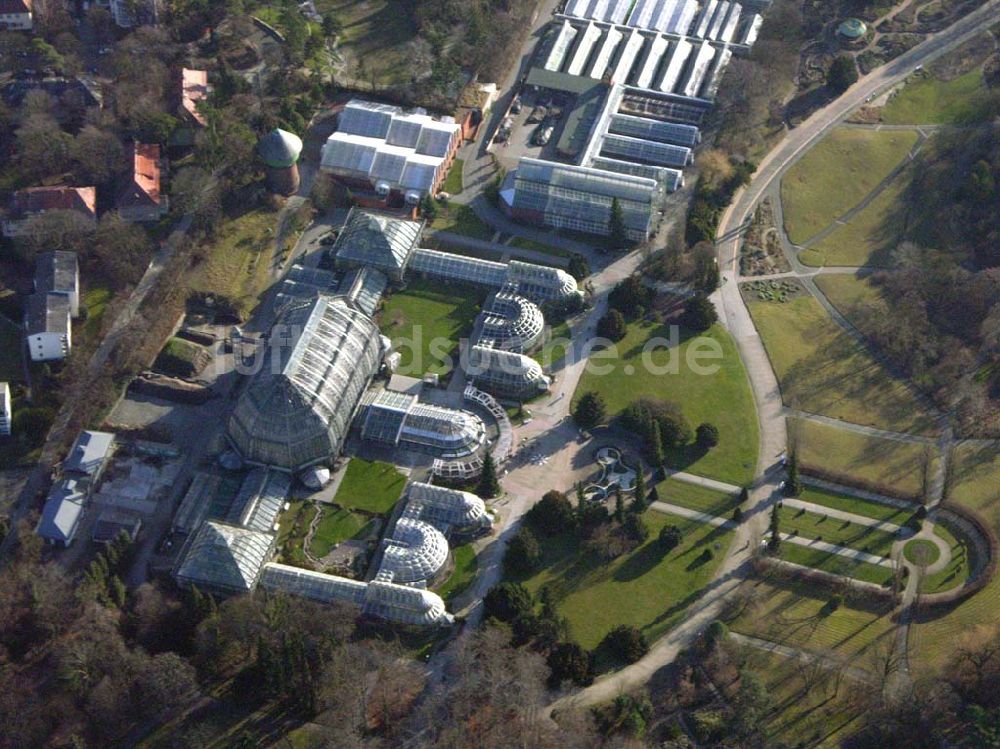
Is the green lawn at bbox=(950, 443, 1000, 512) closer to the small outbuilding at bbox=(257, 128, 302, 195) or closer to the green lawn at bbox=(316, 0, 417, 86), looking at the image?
the small outbuilding at bbox=(257, 128, 302, 195)

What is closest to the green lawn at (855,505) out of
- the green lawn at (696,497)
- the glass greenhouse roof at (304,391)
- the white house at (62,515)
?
the green lawn at (696,497)

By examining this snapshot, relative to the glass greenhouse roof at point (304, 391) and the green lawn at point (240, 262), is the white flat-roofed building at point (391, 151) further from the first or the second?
the glass greenhouse roof at point (304, 391)

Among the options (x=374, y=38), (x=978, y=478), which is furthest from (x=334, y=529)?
(x=374, y=38)

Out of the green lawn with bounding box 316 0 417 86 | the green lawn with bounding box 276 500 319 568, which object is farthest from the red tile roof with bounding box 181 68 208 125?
the green lawn with bounding box 276 500 319 568

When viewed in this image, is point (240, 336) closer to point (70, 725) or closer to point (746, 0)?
point (70, 725)

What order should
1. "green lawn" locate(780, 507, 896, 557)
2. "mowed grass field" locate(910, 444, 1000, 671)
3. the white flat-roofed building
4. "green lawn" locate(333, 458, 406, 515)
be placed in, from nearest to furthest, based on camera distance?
"mowed grass field" locate(910, 444, 1000, 671) < "green lawn" locate(780, 507, 896, 557) < "green lawn" locate(333, 458, 406, 515) < the white flat-roofed building

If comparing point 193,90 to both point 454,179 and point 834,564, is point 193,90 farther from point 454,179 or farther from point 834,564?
point 834,564
